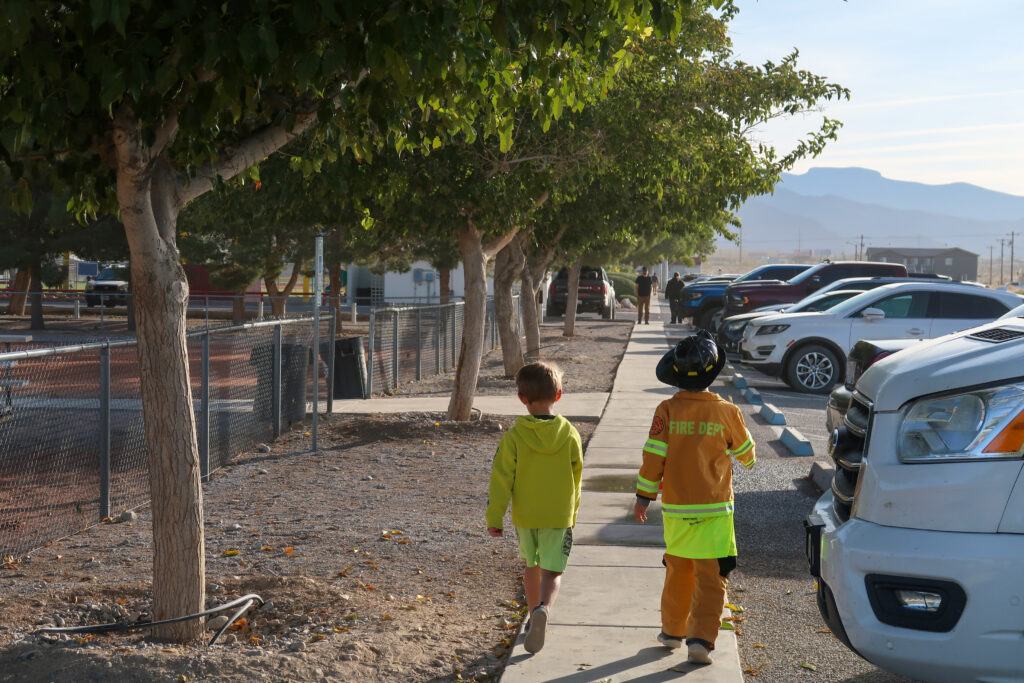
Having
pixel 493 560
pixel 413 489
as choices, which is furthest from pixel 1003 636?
pixel 413 489

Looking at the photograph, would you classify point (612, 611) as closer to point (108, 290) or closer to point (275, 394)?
point (275, 394)

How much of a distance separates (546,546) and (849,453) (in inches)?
56.1

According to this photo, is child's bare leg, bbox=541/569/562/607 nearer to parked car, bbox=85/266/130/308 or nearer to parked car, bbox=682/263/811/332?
parked car, bbox=682/263/811/332

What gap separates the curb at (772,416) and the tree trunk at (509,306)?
590cm

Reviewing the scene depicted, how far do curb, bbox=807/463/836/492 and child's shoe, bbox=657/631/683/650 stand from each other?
168 inches

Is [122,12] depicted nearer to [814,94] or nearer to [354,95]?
[354,95]

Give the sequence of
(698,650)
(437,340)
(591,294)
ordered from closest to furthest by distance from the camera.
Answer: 1. (698,650)
2. (437,340)
3. (591,294)

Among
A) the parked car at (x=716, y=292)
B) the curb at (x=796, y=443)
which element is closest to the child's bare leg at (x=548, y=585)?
the curb at (x=796, y=443)

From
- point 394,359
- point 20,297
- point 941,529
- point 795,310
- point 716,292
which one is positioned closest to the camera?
point 941,529

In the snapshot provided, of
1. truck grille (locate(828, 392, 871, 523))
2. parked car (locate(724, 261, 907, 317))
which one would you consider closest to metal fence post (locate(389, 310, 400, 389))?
parked car (locate(724, 261, 907, 317))

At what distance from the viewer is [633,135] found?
43.2 feet

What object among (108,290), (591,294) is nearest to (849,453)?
(591,294)

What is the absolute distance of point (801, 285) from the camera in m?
24.4

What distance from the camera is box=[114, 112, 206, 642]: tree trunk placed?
4773 mm
